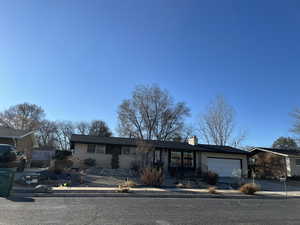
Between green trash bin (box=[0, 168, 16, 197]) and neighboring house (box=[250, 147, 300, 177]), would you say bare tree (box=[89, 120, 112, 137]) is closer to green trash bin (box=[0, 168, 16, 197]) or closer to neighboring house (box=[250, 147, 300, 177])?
neighboring house (box=[250, 147, 300, 177])

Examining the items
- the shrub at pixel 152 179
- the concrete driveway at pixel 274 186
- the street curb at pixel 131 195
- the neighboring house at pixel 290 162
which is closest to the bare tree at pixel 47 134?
the shrub at pixel 152 179

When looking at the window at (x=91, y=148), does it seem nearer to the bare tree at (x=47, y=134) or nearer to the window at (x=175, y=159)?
the window at (x=175, y=159)

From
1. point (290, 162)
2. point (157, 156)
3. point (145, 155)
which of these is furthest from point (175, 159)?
point (290, 162)

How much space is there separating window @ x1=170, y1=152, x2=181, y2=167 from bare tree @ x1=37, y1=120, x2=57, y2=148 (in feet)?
103

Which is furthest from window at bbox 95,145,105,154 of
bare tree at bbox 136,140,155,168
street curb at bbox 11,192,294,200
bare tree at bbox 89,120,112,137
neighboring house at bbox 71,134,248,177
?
bare tree at bbox 89,120,112,137

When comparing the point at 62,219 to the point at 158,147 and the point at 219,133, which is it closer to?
the point at 158,147

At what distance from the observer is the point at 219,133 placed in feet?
118

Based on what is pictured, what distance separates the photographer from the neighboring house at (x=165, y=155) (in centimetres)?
2078

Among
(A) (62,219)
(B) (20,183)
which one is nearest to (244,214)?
(A) (62,219)

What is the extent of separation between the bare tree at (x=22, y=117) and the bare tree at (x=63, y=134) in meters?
8.96

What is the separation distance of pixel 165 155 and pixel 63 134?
3553 cm

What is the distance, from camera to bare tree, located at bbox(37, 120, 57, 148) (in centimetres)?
4450

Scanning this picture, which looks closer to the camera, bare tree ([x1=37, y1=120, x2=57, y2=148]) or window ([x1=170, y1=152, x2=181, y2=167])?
window ([x1=170, y1=152, x2=181, y2=167])

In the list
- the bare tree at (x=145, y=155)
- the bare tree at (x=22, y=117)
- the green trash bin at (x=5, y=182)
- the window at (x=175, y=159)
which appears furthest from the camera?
Answer: the bare tree at (x=22, y=117)
